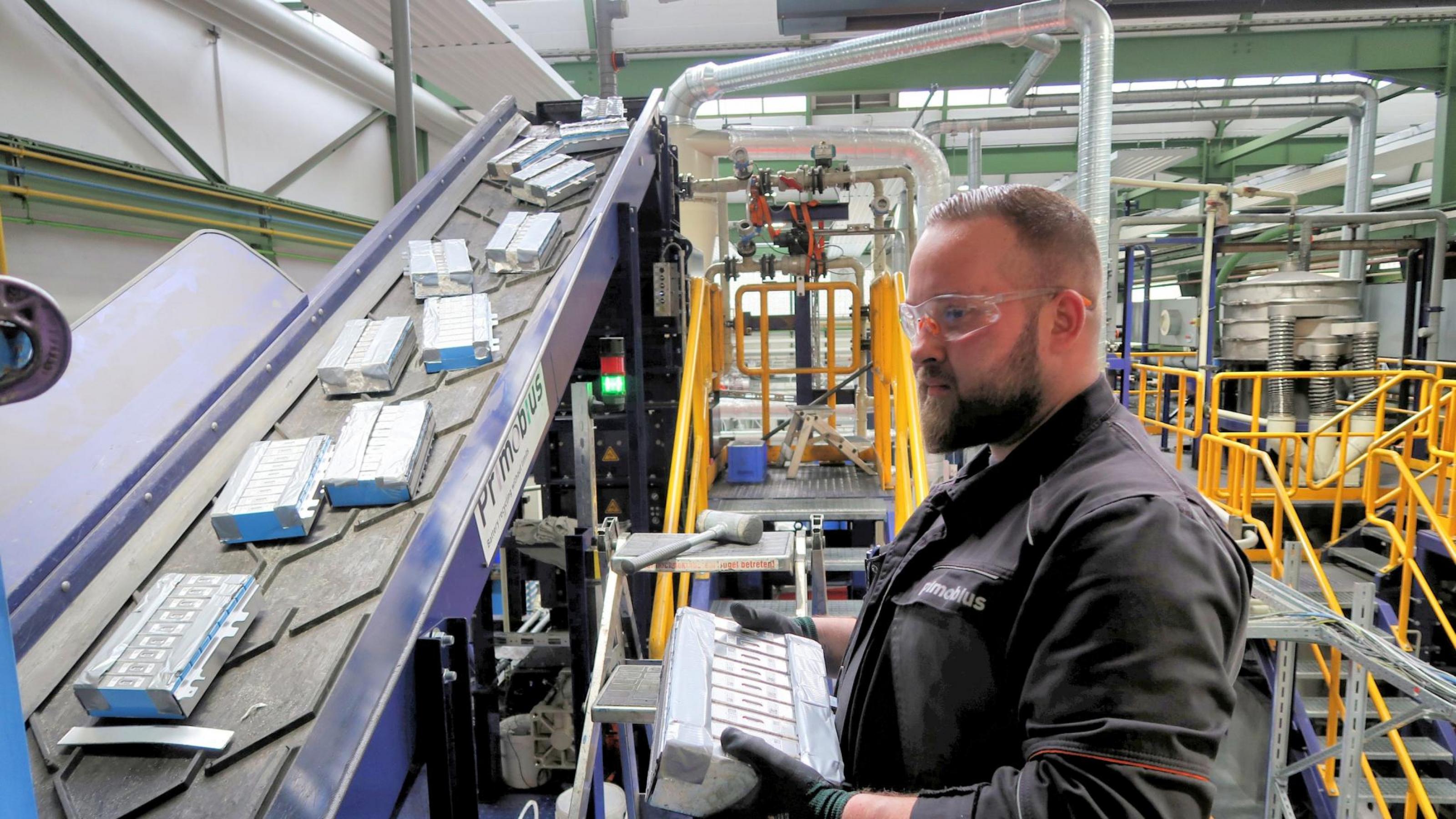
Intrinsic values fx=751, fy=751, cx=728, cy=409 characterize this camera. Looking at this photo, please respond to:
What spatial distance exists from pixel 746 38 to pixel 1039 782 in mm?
9851

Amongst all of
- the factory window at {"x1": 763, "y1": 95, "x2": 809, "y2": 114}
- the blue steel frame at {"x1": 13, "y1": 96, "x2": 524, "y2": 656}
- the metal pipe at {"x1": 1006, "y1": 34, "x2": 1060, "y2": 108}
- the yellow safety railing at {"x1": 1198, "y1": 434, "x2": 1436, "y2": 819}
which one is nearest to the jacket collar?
the blue steel frame at {"x1": 13, "y1": 96, "x2": 524, "y2": 656}

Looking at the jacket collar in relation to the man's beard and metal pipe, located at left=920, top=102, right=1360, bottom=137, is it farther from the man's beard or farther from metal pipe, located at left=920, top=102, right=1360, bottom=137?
metal pipe, located at left=920, top=102, right=1360, bottom=137

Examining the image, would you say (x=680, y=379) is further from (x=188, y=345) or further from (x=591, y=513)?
(x=188, y=345)

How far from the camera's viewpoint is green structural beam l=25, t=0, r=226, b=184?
4.48 m

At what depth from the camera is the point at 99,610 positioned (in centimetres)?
186

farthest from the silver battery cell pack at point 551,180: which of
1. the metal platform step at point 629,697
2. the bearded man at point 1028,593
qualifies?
the bearded man at point 1028,593

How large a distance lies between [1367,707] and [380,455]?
595 centimetres

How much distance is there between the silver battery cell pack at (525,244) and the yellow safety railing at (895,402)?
2620 mm

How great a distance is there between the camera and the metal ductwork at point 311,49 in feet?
18.6

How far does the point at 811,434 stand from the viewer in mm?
6820

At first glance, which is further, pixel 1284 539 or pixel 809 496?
pixel 1284 539

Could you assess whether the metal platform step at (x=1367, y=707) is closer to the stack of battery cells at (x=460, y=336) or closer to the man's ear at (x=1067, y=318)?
the man's ear at (x=1067, y=318)

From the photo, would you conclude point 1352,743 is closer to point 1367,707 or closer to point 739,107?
point 1367,707

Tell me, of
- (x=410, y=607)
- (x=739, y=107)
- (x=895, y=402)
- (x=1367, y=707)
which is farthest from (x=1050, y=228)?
(x=739, y=107)
